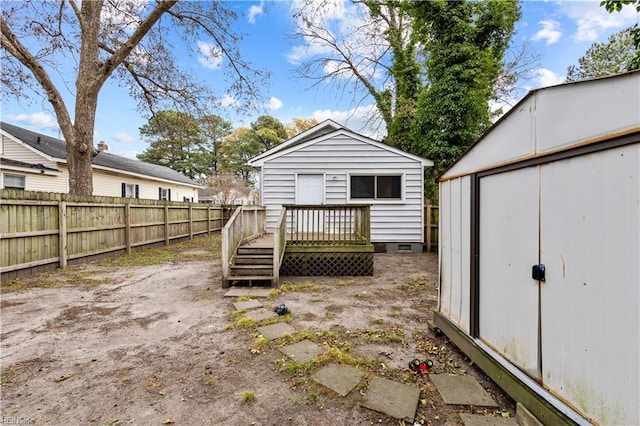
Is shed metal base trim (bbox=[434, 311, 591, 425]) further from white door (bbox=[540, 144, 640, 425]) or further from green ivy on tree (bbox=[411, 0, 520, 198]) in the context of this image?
green ivy on tree (bbox=[411, 0, 520, 198])

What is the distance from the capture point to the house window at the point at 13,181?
10914 mm

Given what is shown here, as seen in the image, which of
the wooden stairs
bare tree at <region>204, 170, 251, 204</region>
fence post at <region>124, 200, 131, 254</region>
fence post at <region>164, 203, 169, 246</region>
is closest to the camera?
the wooden stairs

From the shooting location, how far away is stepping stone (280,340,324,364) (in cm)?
290

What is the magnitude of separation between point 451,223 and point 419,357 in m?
1.55

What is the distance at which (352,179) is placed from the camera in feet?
30.7

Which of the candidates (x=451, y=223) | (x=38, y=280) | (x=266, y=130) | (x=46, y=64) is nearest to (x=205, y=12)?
(x=46, y=64)

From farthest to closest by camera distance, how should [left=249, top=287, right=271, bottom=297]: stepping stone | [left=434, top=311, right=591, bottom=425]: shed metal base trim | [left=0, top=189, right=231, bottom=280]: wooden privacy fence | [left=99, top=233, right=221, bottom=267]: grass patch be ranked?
[left=99, top=233, right=221, bottom=267]: grass patch
[left=0, top=189, right=231, bottom=280]: wooden privacy fence
[left=249, top=287, right=271, bottom=297]: stepping stone
[left=434, top=311, right=591, bottom=425]: shed metal base trim

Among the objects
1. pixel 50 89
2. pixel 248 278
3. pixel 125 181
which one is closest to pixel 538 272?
pixel 248 278

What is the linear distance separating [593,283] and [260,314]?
3.63 m

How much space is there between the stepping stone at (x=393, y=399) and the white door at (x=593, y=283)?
0.96 m

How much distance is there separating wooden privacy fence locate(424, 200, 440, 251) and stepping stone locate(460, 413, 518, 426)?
26.0 ft

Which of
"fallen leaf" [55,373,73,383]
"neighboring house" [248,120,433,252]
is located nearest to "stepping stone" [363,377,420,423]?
"fallen leaf" [55,373,73,383]

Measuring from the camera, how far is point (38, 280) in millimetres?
5785

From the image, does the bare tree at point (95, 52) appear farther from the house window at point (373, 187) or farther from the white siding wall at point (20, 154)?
the house window at point (373, 187)
